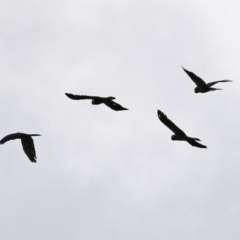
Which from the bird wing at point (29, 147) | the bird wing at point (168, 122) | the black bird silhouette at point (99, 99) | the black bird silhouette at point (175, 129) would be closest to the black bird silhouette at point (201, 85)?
the black bird silhouette at point (99, 99)

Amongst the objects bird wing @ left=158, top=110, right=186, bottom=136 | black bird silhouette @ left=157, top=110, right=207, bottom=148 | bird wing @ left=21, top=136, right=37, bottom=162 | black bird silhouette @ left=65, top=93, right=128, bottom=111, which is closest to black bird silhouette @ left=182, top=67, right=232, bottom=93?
black bird silhouette @ left=65, top=93, right=128, bottom=111

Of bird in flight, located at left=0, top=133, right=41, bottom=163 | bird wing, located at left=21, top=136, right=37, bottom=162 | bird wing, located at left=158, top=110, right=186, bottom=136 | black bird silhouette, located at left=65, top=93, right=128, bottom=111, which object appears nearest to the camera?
bird wing, located at left=158, top=110, right=186, bottom=136

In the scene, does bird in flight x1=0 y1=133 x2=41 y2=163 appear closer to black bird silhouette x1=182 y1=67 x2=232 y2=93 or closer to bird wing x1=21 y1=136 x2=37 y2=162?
bird wing x1=21 y1=136 x2=37 y2=162

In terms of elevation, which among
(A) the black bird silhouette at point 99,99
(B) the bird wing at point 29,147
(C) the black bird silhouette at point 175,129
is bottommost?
(B) the bird wing at point 29,147

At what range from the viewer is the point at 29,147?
3541 cm

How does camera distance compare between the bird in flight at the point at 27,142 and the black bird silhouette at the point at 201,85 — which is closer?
the bird in flight at the point at 27,142

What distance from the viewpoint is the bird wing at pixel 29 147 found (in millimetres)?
35062

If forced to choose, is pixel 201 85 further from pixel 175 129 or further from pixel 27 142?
pixel 27 142

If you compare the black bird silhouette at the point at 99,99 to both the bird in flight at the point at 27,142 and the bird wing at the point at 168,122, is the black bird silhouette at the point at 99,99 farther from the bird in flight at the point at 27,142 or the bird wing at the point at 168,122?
the bird wing at the point at 168,122

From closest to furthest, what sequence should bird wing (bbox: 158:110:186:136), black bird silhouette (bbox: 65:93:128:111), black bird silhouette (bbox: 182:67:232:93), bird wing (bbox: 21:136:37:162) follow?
bird wing (bbox: 158:110:186:136) → black bird silhouette (bbox: 65:93:128:111) → bird wing (bbox: 21:136:37:162) → black bird silhouette (bbox: 182:67:232:93)

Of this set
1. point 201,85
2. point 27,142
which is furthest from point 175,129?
point 27,142

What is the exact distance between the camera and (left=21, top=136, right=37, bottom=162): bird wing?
3506 centimetres

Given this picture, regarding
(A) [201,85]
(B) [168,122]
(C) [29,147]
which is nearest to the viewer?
(B) [168,122]

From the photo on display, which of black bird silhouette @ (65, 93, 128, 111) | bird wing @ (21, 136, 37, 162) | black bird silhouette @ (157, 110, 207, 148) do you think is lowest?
bird wing @ (21, 136, 37, 162)
